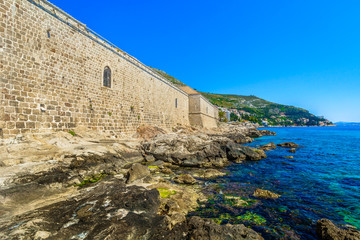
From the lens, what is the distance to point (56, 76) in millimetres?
9828

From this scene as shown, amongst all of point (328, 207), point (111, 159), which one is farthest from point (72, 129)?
point (328, 207)

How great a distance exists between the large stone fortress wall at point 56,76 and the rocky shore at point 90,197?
4.02 ft

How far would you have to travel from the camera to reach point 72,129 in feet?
34.0

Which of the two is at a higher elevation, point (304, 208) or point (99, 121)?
point (99, 121)

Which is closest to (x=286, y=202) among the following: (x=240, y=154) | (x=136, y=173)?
(x=136, y=173)

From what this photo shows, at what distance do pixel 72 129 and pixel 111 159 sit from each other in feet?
13.0

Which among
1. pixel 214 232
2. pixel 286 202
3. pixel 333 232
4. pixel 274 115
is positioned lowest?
pixel 286 202

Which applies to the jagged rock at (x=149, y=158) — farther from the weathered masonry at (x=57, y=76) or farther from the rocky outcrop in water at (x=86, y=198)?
the weathered masonry at (x=57, y=76)

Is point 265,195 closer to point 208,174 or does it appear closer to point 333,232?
point 333,232

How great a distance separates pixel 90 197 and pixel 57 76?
855 centimetres

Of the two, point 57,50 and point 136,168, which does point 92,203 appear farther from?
point 57,50

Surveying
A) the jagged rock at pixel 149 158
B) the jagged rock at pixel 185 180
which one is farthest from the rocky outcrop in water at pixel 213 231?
the jagged rock at pixel 149 158

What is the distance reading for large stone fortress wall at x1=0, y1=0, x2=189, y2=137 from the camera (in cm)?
770

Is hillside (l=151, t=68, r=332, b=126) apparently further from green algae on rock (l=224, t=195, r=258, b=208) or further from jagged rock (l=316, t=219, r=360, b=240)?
jagged rock (l=316, t=219, r=360, b=240)
